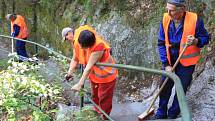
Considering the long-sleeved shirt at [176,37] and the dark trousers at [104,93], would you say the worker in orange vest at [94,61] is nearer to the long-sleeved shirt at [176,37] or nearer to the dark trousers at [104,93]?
the dark trousers at [104,93]

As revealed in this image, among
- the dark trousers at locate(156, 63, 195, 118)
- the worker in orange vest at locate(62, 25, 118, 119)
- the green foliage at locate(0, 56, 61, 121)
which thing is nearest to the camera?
the green foliage at locate(0, 56, 61, 121)

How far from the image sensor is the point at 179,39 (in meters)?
4.88

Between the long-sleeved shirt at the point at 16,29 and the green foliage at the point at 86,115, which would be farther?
the long-sleeved shirt at the point at 16,29

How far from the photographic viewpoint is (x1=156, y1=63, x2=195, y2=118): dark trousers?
16.7 ft

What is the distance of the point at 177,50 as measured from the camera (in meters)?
4.99

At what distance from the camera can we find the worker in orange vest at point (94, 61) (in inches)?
192

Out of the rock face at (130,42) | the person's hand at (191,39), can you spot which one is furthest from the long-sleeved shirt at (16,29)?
the person's hand at (191,39)

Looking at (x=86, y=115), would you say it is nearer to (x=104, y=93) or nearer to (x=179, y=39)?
(x=104, y=93)

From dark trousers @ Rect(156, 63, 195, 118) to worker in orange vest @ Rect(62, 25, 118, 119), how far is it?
71 cm

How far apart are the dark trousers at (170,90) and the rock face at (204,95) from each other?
1.22 feet

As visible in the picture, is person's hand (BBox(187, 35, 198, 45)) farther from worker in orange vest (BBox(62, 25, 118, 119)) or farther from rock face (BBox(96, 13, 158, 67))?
rock face (BBox(96, 13, 158, 67))

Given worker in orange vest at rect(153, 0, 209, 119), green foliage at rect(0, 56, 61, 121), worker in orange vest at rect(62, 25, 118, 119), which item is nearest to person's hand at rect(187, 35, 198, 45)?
worker in orange vest at rect(153, 0, 209, 119)

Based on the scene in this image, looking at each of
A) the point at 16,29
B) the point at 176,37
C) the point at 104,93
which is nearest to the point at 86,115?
the point at 104,93

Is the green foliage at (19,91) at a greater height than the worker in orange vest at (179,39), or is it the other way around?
the worker in orange vest at (179,39)
